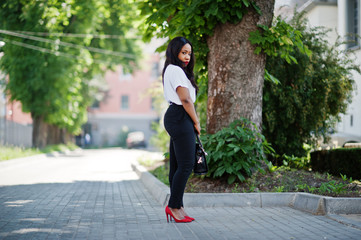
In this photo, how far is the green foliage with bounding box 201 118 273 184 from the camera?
7.00 m

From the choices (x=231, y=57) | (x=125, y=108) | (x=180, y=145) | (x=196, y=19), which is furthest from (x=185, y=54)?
(x=125, y=108)

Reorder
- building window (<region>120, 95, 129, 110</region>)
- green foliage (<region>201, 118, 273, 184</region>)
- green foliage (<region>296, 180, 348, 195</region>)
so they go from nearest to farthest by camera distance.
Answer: green foliage (<region>296, 180, 348, 195</region>) → green foliage (<region>201, 118, 273, 184</region>) → building window (<region>120, 95, 129, 110</region>)

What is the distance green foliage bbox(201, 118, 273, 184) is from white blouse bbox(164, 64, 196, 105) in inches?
74.5

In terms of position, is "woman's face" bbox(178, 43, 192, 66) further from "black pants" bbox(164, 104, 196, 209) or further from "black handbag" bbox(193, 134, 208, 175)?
"black handbag" bbox(193, 134, 208, 175)

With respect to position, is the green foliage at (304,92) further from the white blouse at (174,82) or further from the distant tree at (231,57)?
the white blouse at (174,82)

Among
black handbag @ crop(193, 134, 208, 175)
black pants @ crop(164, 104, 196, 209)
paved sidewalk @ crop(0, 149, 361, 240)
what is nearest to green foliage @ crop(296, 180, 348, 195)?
paved sidewalk @ crop(0, 149, 361, 240)

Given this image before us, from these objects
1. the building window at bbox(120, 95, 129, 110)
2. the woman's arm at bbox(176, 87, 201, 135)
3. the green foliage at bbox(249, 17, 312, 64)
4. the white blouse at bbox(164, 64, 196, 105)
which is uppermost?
the building window at bbox(120, 95, 129, 110)

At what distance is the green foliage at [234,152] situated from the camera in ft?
23.0

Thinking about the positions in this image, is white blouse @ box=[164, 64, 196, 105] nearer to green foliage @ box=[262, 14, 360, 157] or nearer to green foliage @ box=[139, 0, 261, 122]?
green foliage @ box=[139, 0, 261, 122]

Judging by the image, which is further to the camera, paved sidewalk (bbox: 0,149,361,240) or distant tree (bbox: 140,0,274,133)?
distant tree (bbox: 140,0,274,133)

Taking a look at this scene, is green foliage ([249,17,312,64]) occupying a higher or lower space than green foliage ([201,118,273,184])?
higher

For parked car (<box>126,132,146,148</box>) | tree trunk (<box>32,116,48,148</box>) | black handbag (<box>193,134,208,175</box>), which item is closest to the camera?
black handbag (<box>193,134,208,175</box>)

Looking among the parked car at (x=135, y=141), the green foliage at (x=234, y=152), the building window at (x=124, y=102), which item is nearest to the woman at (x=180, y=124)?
the green foliage at (x=234, y=152)

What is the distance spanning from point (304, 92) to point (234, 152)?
4.23 m
